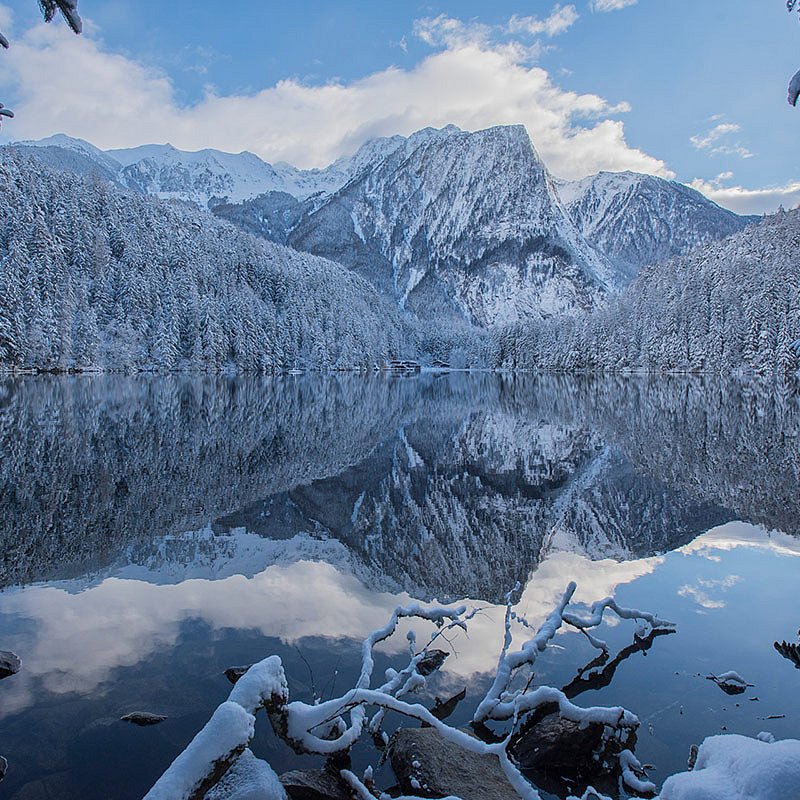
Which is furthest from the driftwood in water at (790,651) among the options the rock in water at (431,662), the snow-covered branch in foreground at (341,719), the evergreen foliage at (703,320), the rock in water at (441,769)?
the evergreen foliage at (703,320)

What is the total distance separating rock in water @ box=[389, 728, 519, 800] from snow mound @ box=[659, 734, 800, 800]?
1686 millimetres

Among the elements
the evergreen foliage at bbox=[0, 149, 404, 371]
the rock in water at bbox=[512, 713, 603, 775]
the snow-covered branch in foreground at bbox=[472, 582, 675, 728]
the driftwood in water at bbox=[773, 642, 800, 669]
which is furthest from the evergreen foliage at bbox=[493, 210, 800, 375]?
the rock in water at bbox=[512, 713, 603, 775]

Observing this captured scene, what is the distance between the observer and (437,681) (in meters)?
6.35

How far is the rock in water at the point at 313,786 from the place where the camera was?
13.4 ft

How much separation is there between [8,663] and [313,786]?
4370mm

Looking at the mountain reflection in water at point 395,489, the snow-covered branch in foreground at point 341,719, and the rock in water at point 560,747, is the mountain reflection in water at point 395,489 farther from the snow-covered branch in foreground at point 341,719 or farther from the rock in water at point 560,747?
the rock in water at point 560,747

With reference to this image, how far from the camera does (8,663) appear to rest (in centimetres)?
639

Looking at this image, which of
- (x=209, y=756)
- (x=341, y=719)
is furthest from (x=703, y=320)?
(x=209, y=756)

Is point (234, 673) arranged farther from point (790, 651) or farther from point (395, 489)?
point (395, 489)

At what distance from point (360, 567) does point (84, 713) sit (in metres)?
5.35

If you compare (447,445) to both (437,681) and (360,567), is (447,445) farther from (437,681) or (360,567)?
(437,681)

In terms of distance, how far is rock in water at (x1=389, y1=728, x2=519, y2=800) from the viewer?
4332 mm

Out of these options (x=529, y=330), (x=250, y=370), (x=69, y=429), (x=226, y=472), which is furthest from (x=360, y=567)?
(x=529, y=330)

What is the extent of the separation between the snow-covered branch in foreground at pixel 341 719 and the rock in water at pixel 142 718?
1.94 meters
